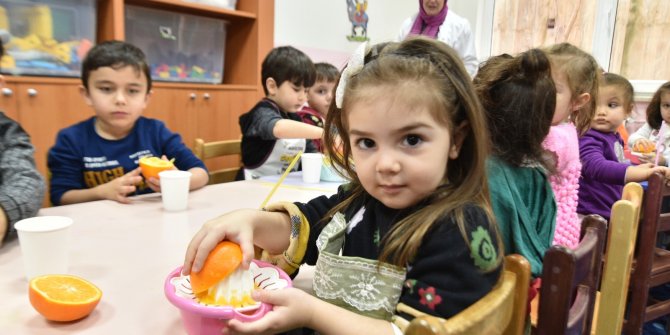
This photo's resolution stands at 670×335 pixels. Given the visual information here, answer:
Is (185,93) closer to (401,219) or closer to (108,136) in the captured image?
(108,136)

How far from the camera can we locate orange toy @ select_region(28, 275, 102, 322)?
0.64m

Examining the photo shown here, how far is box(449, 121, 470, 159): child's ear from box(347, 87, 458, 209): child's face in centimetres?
3

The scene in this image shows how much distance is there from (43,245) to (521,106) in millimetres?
1007

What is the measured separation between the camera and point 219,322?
23.6 inches

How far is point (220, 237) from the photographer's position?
0.71 metres

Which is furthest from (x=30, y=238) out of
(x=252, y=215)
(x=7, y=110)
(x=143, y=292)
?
(x=7, y=110)

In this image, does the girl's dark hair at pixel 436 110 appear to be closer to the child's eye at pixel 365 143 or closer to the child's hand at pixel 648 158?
the child's eye at pixel 365 143

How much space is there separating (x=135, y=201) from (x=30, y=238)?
58 centimetres

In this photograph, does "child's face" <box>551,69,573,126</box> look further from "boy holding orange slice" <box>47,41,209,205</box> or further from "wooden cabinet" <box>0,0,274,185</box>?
"wooden cabinet" <box>0,0,274,185</box>

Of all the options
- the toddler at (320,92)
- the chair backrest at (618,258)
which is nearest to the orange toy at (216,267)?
the chair backrest at (618,258)

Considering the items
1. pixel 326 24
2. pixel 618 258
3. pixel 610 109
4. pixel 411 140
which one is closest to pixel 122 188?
pixel 411 140

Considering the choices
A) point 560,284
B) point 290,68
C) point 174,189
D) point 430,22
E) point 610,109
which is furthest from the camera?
point 430,22

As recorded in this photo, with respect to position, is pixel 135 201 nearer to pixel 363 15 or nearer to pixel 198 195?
pixel 198 195

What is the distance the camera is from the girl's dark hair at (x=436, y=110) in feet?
2.28
